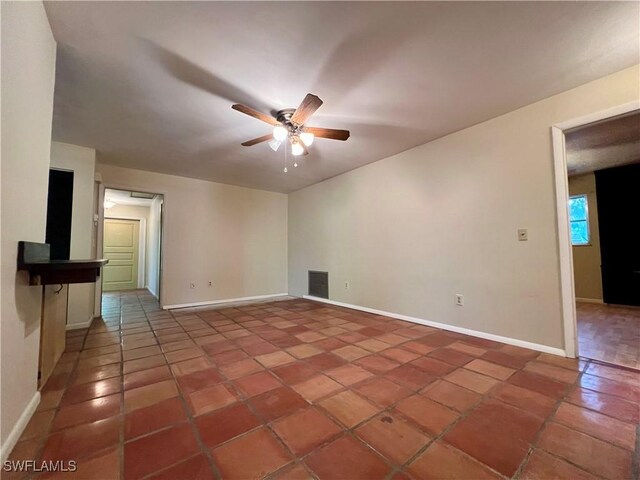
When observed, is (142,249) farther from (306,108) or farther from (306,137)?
(306,108)

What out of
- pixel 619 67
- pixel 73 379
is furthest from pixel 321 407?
pixel 619 67

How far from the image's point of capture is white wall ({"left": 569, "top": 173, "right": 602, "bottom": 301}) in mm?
4828

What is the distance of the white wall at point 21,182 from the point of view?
1.14 metres

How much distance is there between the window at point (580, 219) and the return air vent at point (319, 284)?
4.95m

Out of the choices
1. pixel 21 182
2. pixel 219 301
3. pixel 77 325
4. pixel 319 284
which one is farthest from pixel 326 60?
pixel 219 301

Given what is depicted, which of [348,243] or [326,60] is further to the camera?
[348,243]

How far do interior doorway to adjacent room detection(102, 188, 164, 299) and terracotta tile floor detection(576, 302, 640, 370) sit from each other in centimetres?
831

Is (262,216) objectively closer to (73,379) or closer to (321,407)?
(73,379)

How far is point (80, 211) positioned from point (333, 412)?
4084 mm

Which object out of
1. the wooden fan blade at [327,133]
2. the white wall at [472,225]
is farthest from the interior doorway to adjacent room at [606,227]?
the wooden fan blade at [327,133]

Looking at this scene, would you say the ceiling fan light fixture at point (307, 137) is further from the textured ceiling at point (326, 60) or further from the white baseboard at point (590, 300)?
the white baseboard at point (590, 300)

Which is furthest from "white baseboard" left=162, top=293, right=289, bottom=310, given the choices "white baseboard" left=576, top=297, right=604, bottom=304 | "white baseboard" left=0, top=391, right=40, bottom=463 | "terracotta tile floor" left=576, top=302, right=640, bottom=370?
"white baseboard" left=576, top=297, right=604, bottom=304

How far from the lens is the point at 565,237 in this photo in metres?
2.29

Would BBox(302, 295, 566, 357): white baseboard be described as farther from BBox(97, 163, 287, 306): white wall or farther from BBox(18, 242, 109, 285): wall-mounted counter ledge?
BBox(18, 242, 109, 285): wall-mounted counter ledge
